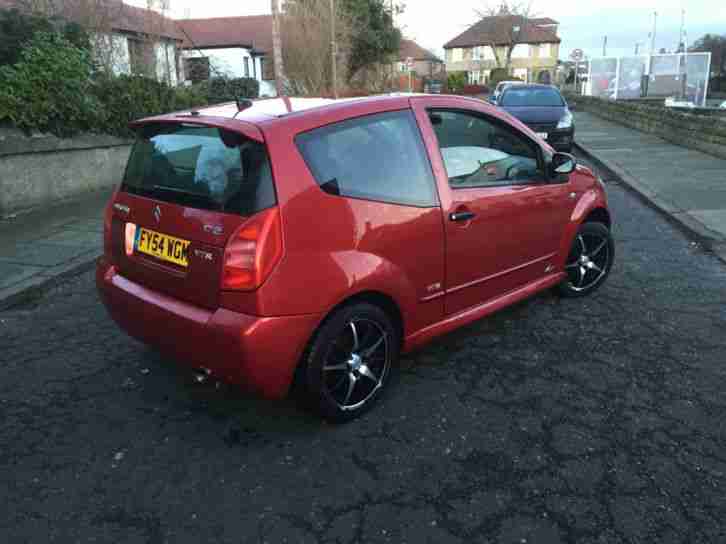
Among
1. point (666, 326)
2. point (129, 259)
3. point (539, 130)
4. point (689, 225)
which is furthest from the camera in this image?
point (539, 130)

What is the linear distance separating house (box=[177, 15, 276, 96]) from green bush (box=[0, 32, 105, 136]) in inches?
1146

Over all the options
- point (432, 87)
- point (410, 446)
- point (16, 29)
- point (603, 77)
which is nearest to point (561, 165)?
point (410, 446)

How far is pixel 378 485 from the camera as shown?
8.84 feet

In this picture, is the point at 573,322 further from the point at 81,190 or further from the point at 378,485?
the point at 81,190


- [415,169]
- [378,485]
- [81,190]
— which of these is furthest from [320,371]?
[81,190]

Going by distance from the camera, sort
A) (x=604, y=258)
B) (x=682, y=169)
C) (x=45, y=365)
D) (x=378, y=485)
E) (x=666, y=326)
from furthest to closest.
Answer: (x=682, y=169) → (x=604, y=258) → (x=666, y=326) → (x=45, y=365) → (x=378, y=485)

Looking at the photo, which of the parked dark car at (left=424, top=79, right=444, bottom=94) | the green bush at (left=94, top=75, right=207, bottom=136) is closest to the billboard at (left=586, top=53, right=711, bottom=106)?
the parked dark car at (left=424, top=79, right=444, bottom=94)

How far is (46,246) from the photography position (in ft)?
20.9

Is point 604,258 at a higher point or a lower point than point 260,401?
higher

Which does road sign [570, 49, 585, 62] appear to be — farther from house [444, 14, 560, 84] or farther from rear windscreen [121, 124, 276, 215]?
house [444, 14, 560, 84]

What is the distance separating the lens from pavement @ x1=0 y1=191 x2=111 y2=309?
5.29 m

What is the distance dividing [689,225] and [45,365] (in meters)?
6.67

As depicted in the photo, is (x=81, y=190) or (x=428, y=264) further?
(x=81, y=190)

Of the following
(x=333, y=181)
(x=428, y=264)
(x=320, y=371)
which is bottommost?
(x=320, y=371)
